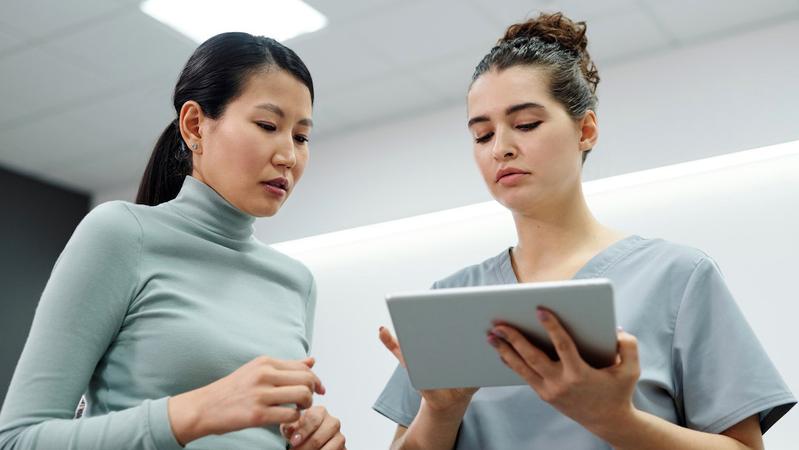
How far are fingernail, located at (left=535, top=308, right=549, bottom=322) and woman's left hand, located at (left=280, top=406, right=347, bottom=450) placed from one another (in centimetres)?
46

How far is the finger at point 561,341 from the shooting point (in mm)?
964

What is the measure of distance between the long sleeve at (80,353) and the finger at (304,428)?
0.74 feet

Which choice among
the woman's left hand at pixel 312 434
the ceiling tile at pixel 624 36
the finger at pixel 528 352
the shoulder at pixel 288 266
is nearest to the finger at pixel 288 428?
the woman's left hand at pixel 312 434

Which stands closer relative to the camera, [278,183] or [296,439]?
[296,439]

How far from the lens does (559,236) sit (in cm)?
144

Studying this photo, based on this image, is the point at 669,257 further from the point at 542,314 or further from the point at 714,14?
the point at 714,14

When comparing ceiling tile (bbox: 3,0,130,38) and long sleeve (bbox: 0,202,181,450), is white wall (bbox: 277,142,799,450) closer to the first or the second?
ceiling tile (bbox: 3,0,130,38)

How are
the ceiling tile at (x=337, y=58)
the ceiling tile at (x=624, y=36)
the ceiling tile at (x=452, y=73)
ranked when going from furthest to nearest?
the ceiling tile at (x=452, y=73) < the ceiling tile at (x=337, y=58) < the ceiling tile at (x=624, y=36)

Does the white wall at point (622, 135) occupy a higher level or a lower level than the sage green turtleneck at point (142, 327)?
higher

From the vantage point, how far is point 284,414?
110 cm

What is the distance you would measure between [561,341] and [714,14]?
3117 mm

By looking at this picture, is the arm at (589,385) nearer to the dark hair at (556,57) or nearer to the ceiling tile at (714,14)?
the dark hair at (556,57)

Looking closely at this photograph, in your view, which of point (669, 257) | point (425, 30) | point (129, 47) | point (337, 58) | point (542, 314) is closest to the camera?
point (542, 314)

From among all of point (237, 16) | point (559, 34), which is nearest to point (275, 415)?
point (559, 34)
